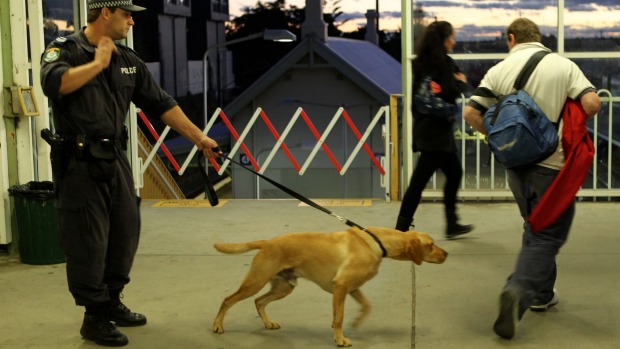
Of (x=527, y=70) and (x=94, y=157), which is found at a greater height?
(x=527, y=70)

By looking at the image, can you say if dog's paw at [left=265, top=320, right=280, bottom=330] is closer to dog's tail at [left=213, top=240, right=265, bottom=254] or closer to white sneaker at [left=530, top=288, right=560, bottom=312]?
dog's tail at [left=213, top=240, right=265, bottom=254]

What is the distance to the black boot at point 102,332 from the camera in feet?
15.5

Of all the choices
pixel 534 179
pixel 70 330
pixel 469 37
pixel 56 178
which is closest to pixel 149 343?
pixel 70 330

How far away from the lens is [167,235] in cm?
763

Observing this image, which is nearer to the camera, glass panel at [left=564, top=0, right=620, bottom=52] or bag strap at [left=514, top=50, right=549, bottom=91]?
bag strap at [left=514, top=50, right=549, bottom=91]

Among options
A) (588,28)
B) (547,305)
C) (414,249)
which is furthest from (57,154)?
(588,28)

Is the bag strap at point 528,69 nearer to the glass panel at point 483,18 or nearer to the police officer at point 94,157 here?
the police officer at point 94,157

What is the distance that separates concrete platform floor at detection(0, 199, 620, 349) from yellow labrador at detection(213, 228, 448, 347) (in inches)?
12.5

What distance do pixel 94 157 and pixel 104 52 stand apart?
54 cm

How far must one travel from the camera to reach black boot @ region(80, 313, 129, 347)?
4.71 m

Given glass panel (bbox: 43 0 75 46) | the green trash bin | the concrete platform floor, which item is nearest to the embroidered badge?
the concrete platform floor

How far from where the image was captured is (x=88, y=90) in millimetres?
4566

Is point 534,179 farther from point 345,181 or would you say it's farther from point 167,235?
point 345,181

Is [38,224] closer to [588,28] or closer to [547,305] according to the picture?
[547,305]
